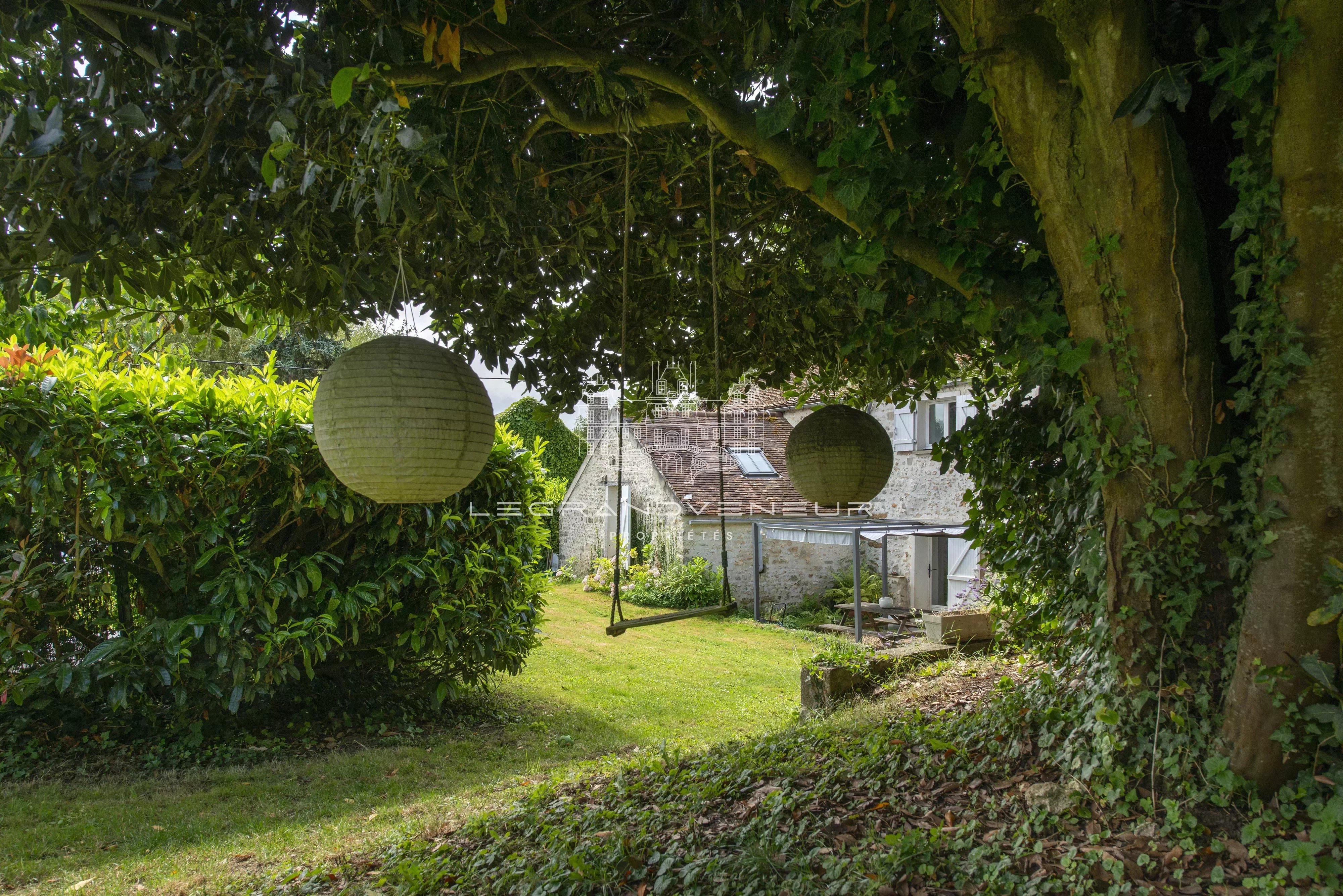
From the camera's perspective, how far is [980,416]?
4504 mm

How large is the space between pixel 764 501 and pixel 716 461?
210 cm

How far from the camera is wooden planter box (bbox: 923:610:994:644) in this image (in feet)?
27.4

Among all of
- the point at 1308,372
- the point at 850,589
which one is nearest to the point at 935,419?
the point at 850,589

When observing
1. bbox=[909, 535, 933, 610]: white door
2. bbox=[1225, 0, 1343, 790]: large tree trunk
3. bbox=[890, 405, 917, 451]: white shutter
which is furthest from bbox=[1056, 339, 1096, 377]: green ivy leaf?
bbox=[909, 535, 933, 610]: white door

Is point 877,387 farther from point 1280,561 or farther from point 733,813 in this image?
point 1280,561

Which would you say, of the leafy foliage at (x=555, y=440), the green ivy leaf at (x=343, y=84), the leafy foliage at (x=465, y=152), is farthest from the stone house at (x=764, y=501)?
the green ivy leaf at (x=343, y=84)

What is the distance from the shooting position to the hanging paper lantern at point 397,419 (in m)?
2.94

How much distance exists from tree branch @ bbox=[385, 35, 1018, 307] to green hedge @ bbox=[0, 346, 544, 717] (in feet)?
15.0

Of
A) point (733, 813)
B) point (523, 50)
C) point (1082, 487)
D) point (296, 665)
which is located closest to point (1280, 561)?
point (1082, 487)

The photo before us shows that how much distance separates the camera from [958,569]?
51.3 feet

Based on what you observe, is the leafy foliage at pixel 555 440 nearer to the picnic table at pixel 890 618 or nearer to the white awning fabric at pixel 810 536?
the white awning fabric at pixel 810 536

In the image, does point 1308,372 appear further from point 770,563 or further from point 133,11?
point 770,563

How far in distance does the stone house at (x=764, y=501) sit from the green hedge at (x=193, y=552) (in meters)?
8.05

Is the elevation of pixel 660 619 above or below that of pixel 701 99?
below
